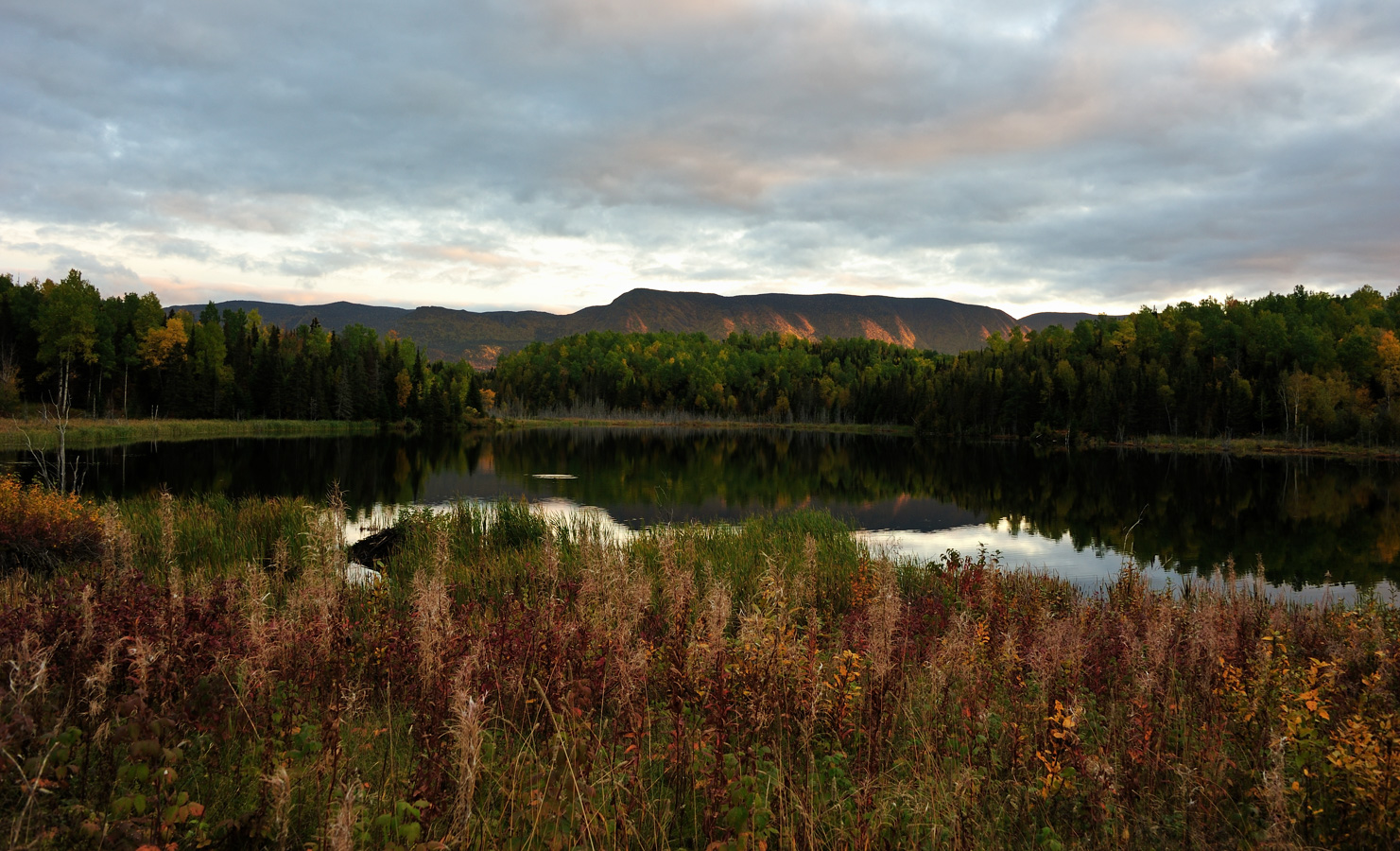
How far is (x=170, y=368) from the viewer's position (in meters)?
90.2

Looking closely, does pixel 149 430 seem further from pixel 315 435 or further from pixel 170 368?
pixel 170 368

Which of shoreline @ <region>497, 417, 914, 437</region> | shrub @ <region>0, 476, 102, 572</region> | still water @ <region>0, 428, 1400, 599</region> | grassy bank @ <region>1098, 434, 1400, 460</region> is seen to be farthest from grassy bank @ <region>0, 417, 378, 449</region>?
grassy bank @ <region>1098, 434, 1400, 460</region>

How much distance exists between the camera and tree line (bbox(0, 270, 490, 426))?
3305 inches

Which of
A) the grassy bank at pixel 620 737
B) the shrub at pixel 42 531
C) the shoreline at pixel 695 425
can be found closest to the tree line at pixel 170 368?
the shoreline at pixel 695 425

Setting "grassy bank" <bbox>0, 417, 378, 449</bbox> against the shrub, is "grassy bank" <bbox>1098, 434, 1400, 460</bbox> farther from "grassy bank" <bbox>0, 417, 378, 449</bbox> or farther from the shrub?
"grassy bank" <bbox>0, 417, 378, 449</bbox>

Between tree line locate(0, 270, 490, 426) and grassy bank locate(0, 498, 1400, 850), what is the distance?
297ft

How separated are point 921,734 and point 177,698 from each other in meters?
5.54

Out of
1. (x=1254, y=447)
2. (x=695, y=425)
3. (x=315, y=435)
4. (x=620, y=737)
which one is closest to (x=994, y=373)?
(x=1254, y=447)

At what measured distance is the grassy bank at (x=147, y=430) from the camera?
1977 inches

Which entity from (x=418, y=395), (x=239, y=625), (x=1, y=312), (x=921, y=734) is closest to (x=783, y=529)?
(x=921, y=734)

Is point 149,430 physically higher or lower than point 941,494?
lower

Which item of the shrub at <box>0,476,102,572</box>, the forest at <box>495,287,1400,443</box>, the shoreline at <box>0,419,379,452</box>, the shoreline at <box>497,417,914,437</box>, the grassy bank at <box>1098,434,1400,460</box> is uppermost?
the forest at <box>495,287,1400,443</box>

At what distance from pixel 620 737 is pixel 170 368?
108 meters

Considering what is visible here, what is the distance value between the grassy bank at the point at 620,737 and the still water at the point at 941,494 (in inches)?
399
